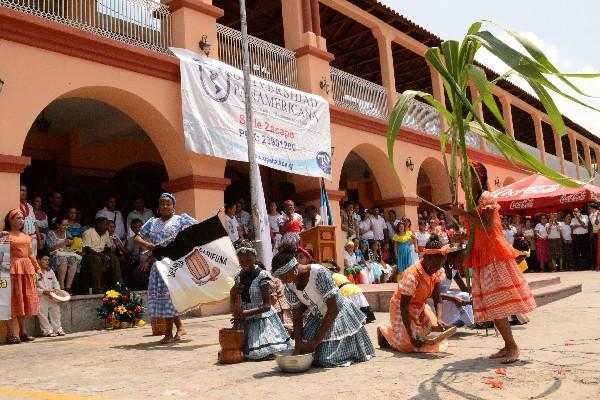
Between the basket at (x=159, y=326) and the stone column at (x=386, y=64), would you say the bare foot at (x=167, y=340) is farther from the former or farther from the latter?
the stone column at (x=386, y=64)

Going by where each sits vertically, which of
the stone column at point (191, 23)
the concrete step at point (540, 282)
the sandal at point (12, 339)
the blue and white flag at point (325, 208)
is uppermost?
the stone column at point (191, 23)

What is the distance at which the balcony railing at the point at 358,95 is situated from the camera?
13.3 metres

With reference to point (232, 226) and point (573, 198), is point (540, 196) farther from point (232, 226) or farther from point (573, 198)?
point (232, 226)

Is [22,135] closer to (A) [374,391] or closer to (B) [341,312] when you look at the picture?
(B) [341,312]

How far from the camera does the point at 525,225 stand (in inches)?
625

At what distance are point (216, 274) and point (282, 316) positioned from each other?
2.66 feet

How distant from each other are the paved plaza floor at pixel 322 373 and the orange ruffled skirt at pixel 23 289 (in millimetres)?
895

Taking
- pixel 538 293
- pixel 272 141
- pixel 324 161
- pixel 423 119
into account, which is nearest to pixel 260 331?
pixel 538 293

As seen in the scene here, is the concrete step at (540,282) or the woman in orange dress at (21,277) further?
the concrete step at (540,282)

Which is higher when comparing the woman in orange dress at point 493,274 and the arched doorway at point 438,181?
the arched doorway at point 438,181

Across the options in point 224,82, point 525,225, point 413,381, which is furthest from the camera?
point 525,225

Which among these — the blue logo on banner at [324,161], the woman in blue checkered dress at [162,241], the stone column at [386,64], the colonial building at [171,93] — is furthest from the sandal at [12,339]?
the stone column at [386,64]

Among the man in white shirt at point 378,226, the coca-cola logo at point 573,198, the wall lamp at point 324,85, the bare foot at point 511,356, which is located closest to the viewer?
the bare foot at point 511,356

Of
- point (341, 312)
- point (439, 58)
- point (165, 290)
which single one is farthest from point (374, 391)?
point (165, 290)
